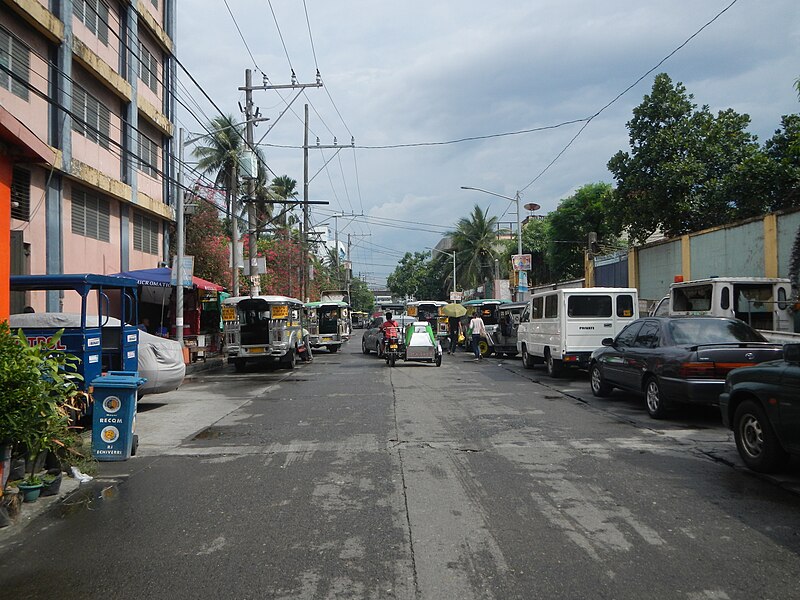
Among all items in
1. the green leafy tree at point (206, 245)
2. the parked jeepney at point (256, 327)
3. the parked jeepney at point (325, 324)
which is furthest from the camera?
the parked jeepney at point (325, 324)

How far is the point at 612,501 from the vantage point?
594 cm

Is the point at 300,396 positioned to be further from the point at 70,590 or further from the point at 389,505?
the point at 70,590

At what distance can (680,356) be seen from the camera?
382 inches

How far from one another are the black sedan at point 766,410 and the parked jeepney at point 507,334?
1760 centimetres

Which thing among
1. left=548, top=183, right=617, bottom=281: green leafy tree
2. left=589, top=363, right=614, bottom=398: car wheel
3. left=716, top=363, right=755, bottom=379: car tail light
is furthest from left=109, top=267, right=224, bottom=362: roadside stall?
left=548, top=183, right=617, bottom=281: green leafy tree

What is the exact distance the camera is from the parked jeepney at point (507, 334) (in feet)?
82.4

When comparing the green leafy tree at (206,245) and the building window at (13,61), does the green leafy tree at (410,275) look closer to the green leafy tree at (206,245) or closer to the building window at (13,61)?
the green leafy tree at (206,245)

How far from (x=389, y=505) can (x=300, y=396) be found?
27.2 ft

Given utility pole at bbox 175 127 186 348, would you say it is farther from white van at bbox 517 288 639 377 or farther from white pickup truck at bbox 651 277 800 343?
white pickup truck at bbox 651 277 800 343

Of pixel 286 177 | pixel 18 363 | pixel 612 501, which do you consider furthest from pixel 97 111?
pixel 286 177

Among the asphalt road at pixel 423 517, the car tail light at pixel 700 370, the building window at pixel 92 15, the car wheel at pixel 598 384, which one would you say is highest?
the building window at pixel 92 15

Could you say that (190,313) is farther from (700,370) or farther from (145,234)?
(700,370)

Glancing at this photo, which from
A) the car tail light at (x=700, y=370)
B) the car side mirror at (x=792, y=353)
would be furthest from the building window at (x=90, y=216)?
the car side mirror at (x=792, y=353)

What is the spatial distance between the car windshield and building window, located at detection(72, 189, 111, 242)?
16887 mm
